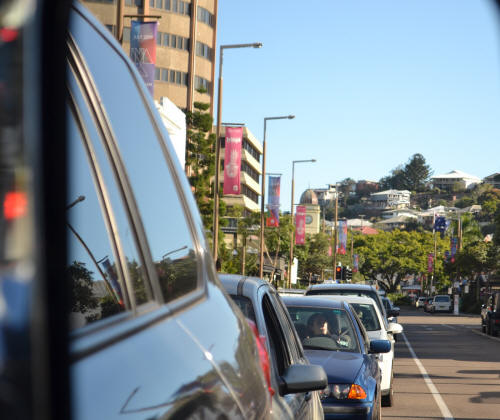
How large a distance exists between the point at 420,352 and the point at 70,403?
2653 centimetres

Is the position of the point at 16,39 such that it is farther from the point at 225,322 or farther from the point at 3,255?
the point at 225,322

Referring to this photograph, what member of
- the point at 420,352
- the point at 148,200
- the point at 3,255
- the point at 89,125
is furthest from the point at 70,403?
the point at 420,352

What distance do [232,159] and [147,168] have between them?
33488 mm

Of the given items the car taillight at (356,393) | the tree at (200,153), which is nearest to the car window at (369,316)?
the car taillight at (356,393)

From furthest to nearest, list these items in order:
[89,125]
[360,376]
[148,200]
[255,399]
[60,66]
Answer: [360,376]
[255,399]
[148,200]
[89,125]
[60,66]

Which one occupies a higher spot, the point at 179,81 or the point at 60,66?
the point at 179,81

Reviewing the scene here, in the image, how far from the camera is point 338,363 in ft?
30.3

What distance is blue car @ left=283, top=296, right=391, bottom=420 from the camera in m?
8.72

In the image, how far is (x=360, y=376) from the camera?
29.5 ft

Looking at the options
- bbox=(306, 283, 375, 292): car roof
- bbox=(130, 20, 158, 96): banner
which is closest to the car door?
bbox=(306, 283, 375, 292): car roof

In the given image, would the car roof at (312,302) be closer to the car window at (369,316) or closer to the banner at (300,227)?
the car window at (369,316)

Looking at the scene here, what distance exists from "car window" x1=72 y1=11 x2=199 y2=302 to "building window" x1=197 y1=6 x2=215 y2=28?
251 feet

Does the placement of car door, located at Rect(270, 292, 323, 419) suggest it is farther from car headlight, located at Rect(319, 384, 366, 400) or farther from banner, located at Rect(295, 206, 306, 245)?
banner, located at Rect(295, 206, 306, 245)

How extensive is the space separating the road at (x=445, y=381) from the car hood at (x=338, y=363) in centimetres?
293
